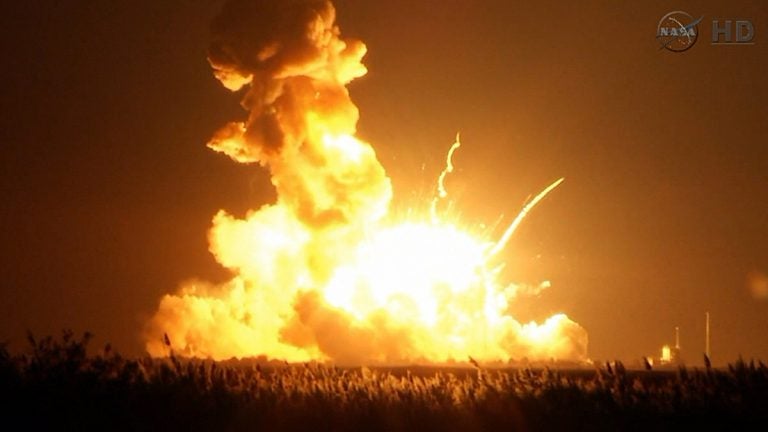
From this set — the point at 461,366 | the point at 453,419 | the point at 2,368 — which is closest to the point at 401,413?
the point at 453,419

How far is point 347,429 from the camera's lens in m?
27.6

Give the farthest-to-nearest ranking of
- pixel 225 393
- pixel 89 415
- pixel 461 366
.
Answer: pixel 461 366
pixel 225 393
pixel 89 415

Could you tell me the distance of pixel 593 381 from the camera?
29.7 meters

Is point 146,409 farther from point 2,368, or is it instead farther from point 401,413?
point 401,413

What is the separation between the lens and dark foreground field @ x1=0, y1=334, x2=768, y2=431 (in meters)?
26.9

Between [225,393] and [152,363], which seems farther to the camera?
[152,363]

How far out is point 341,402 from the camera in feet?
93.3

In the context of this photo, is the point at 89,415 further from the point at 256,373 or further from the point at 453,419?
the point at 453,419

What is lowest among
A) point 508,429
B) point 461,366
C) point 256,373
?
point 508,429

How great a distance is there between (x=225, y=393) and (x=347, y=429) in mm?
3325

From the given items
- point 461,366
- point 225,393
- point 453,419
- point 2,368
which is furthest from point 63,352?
point 461,366

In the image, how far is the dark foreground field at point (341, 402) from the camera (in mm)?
26938

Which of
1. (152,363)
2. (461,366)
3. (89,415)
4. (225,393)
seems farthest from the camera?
(461,366)

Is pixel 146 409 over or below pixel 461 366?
below
